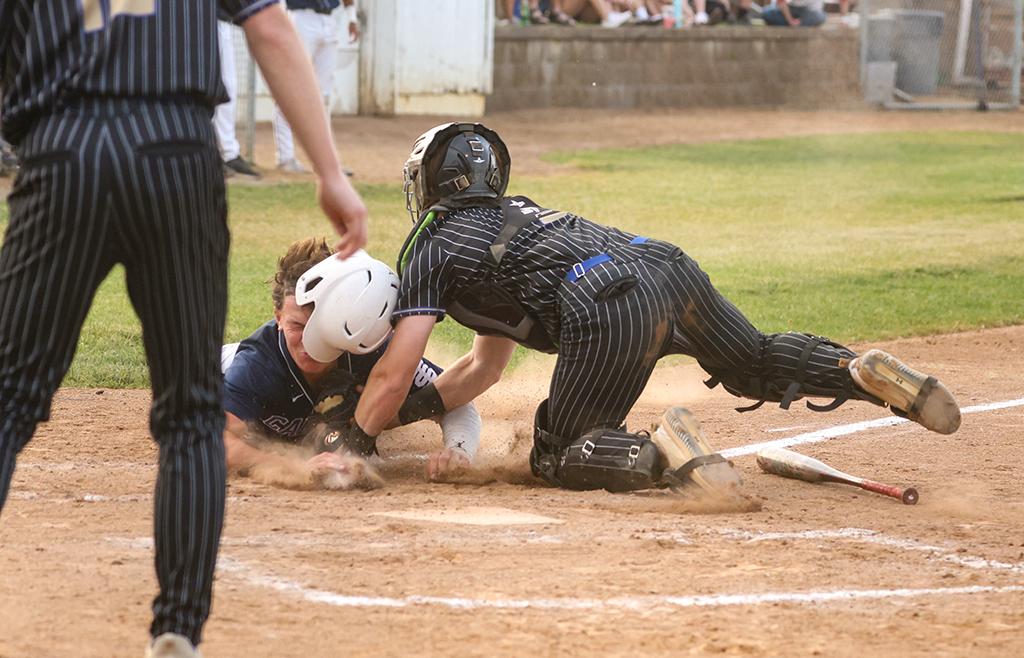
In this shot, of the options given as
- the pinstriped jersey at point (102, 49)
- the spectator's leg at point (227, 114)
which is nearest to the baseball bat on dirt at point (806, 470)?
the pinstriped jersey at point (102, 49)

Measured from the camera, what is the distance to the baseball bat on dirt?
5535mm

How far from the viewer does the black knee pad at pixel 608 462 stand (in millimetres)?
5344

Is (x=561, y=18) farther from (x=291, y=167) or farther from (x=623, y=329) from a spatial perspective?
(x=623, y=329)

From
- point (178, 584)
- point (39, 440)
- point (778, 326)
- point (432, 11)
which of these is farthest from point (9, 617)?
point (432, 11)

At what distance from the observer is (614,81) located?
2623 cm

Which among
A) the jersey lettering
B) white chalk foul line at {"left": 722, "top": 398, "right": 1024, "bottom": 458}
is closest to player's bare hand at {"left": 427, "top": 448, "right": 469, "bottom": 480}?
white chalk foul line at {"left": 722, "top": 398, "right": 1024, "bottom": 458}

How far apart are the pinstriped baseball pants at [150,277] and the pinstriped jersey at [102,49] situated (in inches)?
1.7

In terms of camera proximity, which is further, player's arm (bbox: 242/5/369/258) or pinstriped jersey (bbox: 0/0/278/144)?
player's arm (bbox: 242/5/369/258)

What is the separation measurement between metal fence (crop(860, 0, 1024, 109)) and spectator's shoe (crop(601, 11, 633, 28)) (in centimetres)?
406

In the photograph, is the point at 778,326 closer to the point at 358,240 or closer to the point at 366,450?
the point at 366,450

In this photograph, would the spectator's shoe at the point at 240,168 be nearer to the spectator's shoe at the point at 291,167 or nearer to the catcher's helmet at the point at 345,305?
the spectator's shoe at the point at 291,167

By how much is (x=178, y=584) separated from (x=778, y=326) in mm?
6417

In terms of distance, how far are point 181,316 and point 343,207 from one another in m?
0.42

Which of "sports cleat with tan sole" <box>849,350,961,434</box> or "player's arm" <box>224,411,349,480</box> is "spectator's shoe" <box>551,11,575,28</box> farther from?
"player's arm" <box>224,411,349,480</box>
